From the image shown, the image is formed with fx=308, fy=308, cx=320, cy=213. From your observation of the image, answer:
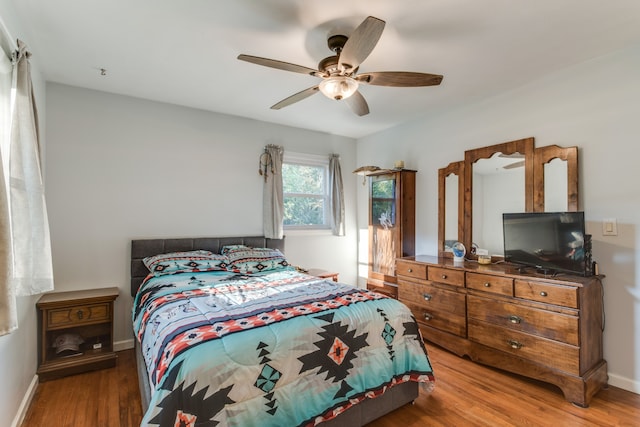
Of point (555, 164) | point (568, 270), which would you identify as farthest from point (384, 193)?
point (568, 270)

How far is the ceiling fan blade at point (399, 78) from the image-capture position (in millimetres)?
2039

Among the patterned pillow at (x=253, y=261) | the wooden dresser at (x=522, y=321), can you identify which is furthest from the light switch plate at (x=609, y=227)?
the patterned pillow at (x=253, y=261)

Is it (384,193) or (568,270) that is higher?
(384,193)

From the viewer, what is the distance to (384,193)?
4.20 metres

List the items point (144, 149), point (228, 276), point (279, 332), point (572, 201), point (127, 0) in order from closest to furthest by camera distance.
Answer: point (279, 332)
point (127, 0)
point (572, 201)
point (228, 276)
point (144, 149)

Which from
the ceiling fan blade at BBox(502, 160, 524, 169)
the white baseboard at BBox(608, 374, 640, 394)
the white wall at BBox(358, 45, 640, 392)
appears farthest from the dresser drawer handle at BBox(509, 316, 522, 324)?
the ceiling fan blade at BBox(502, 160, 524, 169)

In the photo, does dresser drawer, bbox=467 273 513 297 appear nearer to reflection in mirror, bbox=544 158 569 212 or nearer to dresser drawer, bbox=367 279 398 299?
reflection in mirror, bbox=544 158 569 212

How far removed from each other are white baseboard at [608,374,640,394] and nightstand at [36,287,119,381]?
4.20 meters

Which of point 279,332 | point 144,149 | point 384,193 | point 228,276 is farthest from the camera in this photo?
point 384,193

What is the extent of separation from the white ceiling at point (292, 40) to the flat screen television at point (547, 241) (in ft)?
4.22

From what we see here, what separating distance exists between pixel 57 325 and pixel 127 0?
2.61 m

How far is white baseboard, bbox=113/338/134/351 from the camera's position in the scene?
3162 millimetres

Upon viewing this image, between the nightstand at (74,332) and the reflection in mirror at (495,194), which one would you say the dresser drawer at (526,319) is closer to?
the reflection in mirror at (495,194)

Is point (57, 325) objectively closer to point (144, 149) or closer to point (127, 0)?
point (144, 149)
